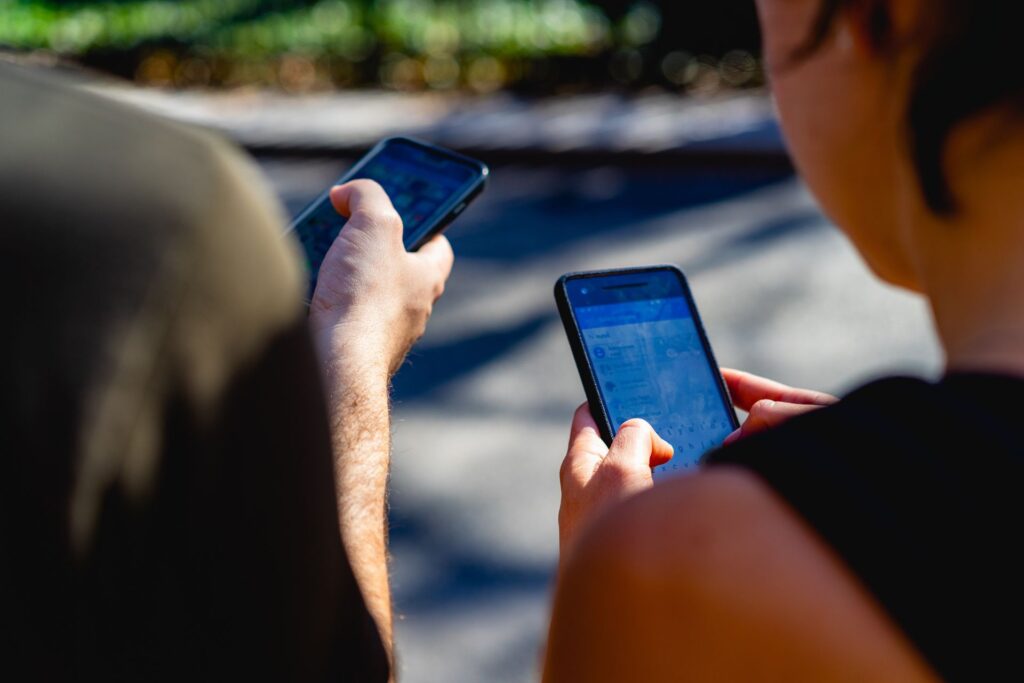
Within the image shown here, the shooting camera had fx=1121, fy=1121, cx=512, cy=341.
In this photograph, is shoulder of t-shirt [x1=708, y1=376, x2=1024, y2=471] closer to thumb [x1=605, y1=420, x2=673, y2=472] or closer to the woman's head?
the woman's head

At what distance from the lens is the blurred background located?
12.5ft

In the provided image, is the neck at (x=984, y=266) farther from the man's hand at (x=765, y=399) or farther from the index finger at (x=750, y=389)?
the index finger at (x=750, y=389)

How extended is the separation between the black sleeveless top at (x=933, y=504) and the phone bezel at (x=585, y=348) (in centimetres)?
79

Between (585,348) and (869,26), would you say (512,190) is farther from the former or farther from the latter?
(869,26)

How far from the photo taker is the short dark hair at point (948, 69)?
0.78 m

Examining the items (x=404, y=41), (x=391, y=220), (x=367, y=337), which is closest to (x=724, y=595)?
(x=367, y=337)

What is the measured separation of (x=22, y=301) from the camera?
729 millimetres

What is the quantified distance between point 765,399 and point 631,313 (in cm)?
28

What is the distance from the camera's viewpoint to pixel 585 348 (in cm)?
170

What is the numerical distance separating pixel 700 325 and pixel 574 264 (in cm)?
458

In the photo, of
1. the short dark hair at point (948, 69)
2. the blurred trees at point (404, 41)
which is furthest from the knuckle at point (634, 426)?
the blurred trees at point (404, 41)

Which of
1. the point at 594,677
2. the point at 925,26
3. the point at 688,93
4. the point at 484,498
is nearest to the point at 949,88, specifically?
the point at 925,26

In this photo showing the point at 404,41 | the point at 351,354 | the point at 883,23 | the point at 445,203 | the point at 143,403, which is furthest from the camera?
the point at 404,41

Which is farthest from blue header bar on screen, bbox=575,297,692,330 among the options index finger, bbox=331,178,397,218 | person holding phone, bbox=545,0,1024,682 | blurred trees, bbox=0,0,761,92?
blurred trees, bbox=0,0,761,92
